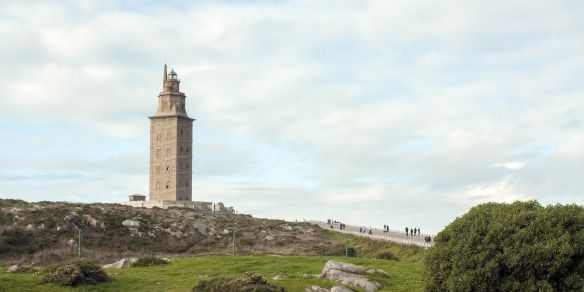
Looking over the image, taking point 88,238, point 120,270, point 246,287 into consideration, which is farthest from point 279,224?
point 246,287

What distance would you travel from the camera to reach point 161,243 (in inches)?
2817

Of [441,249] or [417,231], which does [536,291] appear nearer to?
[441,249]

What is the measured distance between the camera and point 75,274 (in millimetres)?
32125

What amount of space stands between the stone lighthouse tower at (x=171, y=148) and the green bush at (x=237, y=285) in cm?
9021

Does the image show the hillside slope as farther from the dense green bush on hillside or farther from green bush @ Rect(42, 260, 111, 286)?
the dense green bush on hillside

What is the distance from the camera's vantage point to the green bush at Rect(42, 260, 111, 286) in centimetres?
3200

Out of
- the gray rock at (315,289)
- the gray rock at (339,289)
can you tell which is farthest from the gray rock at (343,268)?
the gray rock at (339,289)

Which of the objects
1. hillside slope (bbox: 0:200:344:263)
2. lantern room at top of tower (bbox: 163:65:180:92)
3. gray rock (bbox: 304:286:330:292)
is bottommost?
gray rock (bbox: 304:286:330:292)

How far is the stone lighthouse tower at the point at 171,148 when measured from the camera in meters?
120

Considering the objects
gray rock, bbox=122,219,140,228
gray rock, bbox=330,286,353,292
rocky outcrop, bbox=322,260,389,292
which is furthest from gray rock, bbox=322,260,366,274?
gray rock, bbox=122,219,140,228

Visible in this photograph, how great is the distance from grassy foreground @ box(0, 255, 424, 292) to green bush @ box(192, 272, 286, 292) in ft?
4.71

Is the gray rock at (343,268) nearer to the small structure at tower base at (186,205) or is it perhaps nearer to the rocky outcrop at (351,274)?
the rocky outcrop at (351,274)

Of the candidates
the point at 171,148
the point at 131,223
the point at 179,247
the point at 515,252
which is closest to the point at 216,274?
the point at 515,252

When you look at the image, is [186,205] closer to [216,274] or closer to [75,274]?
[216,274]
